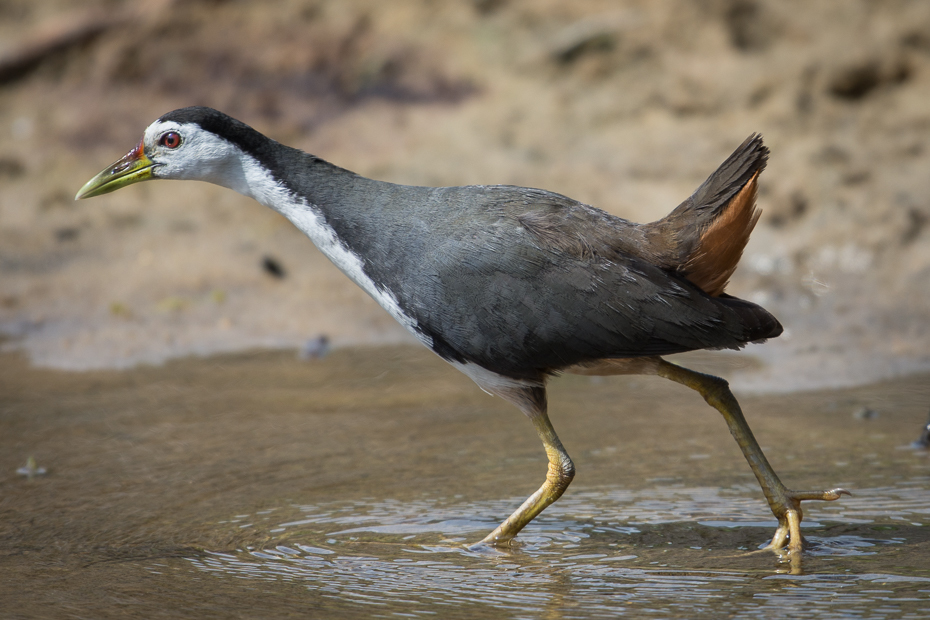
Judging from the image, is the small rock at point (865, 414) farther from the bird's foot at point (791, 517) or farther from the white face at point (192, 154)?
the white face at point (192, 154)

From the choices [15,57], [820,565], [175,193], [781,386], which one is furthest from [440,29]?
[820,565]

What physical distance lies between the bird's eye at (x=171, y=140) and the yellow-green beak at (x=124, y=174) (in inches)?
4.3

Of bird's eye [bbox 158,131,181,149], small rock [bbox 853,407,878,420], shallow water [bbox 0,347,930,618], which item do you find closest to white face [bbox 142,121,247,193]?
bird's eye [bbox 158,131,181,149]

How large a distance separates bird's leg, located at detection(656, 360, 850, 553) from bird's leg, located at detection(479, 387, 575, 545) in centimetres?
46

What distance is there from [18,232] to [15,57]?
1.63m

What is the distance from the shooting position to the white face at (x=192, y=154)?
14.1ft

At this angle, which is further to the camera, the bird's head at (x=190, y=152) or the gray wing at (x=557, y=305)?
the bird's head at (x=190, y=152)

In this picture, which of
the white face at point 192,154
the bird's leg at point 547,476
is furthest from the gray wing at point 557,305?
the white face at point 192,154


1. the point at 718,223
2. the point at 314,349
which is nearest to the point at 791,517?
the point at 718,223

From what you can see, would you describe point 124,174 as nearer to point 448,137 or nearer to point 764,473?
point 764,473

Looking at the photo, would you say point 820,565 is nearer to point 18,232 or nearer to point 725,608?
point 725,608

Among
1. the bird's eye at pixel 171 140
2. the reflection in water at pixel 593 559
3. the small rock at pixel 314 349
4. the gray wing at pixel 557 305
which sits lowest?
the reflection in water at pixel 593 559

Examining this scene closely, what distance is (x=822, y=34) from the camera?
7.83m

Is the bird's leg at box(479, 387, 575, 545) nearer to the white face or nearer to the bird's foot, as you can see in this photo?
the bird's foot
